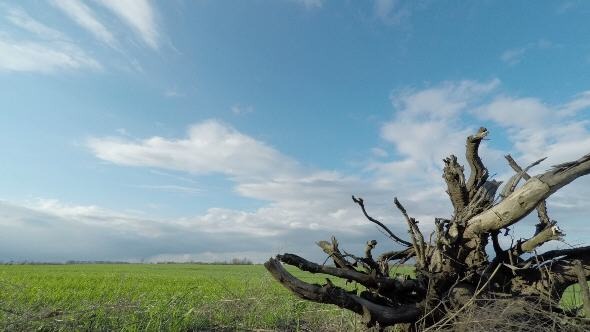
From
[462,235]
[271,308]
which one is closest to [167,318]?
[271,308]

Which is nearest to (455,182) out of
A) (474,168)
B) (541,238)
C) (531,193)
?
(474,168)

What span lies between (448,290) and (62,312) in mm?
4428

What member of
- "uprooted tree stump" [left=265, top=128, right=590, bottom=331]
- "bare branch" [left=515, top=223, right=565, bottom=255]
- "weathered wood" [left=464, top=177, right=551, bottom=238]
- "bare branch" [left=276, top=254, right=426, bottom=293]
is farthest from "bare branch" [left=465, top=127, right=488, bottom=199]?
"bare branch" [left=276, top=254, right=426, bottom=293]

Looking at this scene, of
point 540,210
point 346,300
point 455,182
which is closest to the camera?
point 346,300

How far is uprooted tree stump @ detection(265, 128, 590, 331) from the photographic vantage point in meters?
4.60

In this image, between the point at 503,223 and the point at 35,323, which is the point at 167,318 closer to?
the point at 35,323

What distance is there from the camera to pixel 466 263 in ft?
17.4

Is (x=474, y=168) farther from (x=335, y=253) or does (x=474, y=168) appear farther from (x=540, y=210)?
(x=335, y=253)

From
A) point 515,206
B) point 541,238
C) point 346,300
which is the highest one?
point 515,206

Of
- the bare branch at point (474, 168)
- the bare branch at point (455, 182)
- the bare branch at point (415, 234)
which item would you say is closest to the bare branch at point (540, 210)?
the bare branch at point (474, 168)

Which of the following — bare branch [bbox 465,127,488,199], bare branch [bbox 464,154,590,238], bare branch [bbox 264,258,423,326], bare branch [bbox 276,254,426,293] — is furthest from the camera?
bare branch [bbox 465,127,488,199]

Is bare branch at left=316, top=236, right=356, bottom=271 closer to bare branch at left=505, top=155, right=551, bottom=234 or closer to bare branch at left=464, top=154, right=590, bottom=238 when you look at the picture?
bare branch at left=464, top=154, right=590, bottom=238

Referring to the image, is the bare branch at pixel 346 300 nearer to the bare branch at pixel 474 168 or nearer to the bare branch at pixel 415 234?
the bare branch at pixel 415 234

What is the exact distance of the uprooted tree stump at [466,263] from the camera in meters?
4.60
